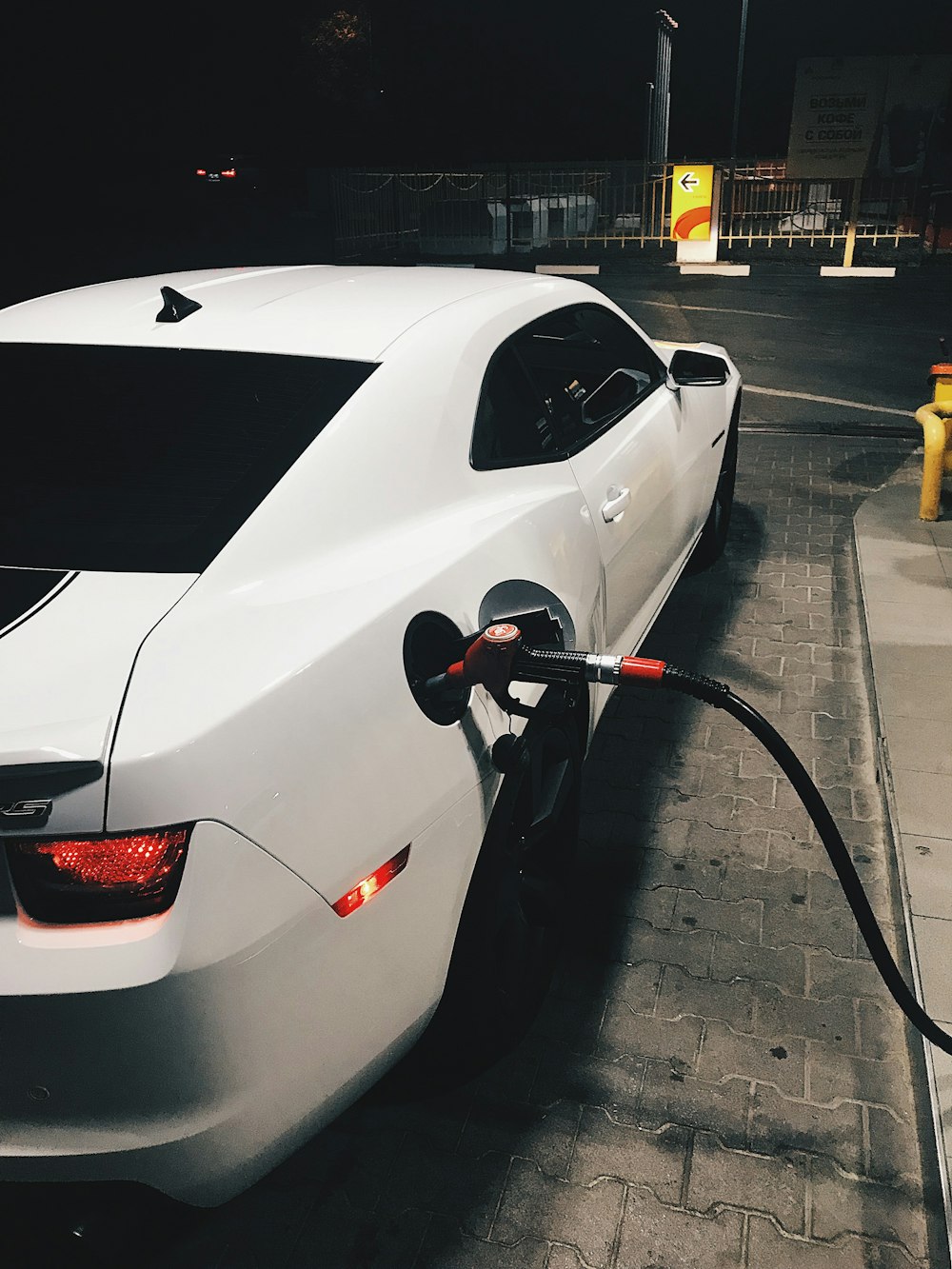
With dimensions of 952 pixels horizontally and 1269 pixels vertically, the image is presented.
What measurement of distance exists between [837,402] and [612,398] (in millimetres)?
6715

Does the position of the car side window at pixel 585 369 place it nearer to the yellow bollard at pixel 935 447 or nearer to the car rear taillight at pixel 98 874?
the car rear taillight at pixel 98 874

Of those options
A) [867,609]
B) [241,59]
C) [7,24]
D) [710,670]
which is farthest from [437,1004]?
[241,59]

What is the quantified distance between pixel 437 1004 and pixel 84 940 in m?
0.93

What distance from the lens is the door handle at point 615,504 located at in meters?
3.13

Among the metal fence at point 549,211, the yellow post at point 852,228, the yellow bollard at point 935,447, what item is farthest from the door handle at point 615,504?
the metal fence at point 549,211

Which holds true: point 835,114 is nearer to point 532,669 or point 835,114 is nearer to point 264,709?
point 532,669

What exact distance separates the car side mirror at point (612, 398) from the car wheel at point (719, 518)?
1.49m

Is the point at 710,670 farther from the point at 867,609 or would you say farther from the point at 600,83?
the point at 600,83

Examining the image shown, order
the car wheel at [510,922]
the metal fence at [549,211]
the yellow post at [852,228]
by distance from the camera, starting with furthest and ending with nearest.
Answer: the metal fence at [549,211] < the yellow post at [852,228] < the car wheel at [510,922]

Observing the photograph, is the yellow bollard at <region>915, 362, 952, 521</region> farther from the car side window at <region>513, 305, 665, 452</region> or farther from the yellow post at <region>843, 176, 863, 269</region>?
the yellow post at <region>843, 176, 863, 269</region>

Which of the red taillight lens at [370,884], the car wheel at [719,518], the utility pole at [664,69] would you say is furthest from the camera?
the utility pole at [664,69]

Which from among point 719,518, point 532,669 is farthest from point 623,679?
point 719,518

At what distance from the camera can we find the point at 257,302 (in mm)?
2789

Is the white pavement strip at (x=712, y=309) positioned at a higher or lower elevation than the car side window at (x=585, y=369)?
lower
